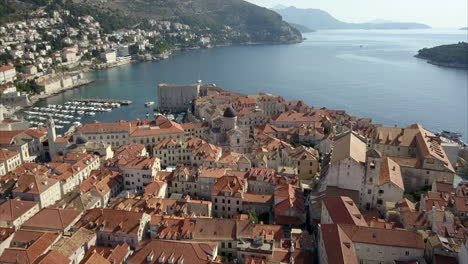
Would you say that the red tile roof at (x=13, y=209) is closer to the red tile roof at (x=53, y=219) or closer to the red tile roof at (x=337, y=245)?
the red tile roof at (x=53, y=219)

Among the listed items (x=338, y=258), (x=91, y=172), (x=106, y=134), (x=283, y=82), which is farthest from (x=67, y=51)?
(x=338, y=258)

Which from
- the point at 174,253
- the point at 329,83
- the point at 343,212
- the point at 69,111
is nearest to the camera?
the point at 174,253

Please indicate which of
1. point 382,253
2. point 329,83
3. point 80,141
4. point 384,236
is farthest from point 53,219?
point 329,83

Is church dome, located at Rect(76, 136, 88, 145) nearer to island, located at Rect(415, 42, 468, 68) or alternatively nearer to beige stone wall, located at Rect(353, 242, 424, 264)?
beige stone wall, located at Rect(353, 242, 424, 264)

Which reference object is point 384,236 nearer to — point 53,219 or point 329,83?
point 53,219

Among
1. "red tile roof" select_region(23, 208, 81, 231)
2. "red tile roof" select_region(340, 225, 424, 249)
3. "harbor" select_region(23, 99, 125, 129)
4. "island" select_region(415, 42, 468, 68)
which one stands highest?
"island" select_region(415, 42, 468, 68)

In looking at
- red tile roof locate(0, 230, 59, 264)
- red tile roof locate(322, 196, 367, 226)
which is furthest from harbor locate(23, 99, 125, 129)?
red tile roof locate(322, 196, 367, 226)

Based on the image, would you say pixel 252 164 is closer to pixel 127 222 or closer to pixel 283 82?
pixel 127 222

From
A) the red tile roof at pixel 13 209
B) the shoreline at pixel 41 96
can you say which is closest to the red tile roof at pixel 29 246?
the red tile roof at pixel 13 209
